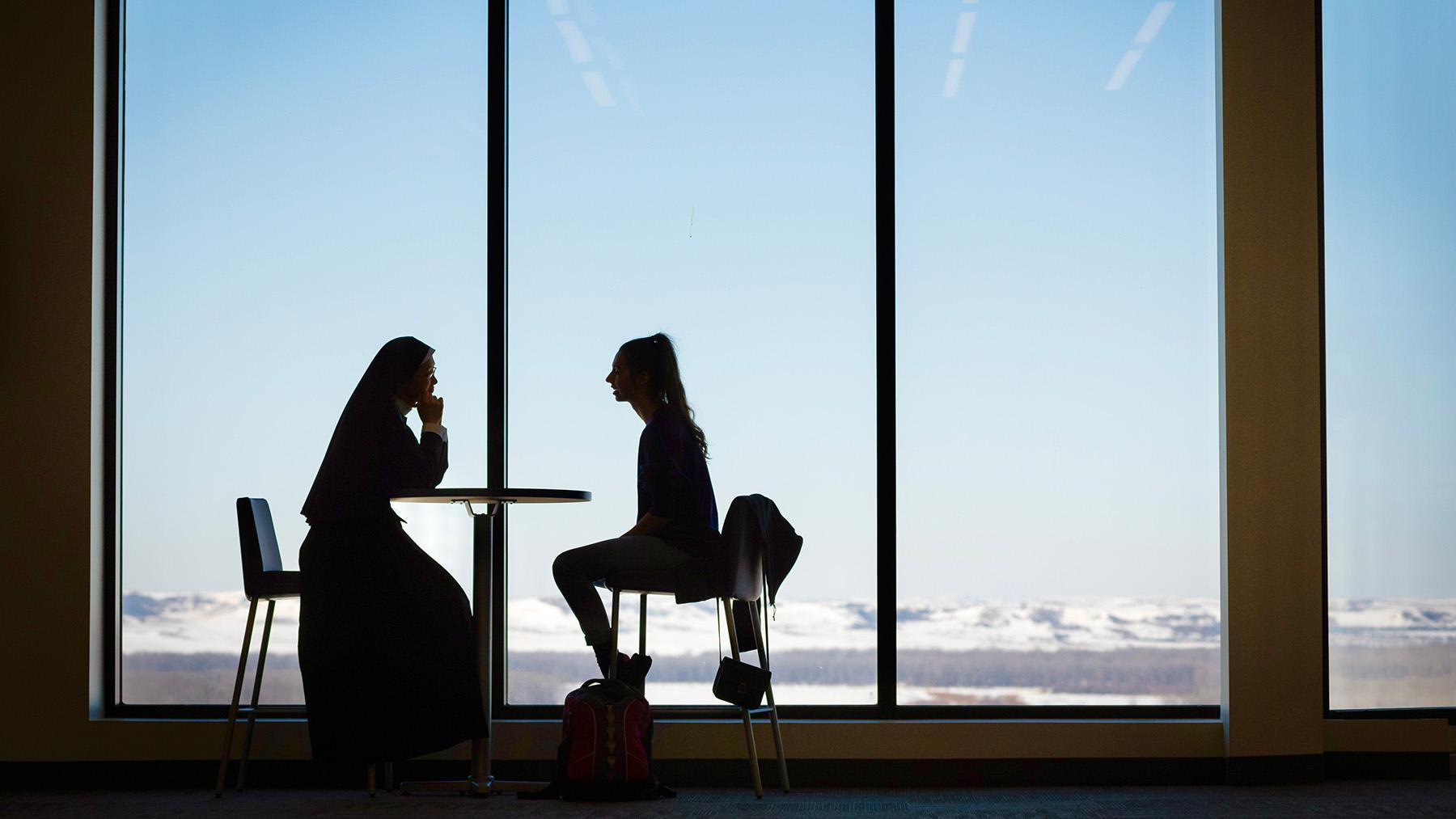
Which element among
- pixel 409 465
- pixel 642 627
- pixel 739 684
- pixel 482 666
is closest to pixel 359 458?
pixel 409 465

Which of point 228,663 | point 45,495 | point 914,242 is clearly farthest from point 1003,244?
point 45,495

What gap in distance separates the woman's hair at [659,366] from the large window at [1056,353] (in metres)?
0.73

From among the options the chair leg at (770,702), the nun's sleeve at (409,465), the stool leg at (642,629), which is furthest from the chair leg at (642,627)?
the nun's sleeve at (409,465)

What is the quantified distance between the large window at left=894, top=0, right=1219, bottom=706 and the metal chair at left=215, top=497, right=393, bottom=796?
177 cm

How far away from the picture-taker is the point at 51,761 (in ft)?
12.6

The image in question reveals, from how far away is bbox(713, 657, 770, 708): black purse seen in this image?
11.5 feet

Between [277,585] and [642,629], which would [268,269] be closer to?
[277,585]

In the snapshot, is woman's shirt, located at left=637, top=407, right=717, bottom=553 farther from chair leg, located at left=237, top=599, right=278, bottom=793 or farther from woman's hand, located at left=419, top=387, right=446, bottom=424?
chair leg, located at left=237, top=599, right=278, bottom=793

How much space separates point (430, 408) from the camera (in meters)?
3.60

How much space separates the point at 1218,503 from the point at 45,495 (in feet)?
11.5

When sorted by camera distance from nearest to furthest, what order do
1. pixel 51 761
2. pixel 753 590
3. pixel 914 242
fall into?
1. pixel 753 590
2. pixel 51 761
3. pixel 914 242

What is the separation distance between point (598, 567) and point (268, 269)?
155 cm

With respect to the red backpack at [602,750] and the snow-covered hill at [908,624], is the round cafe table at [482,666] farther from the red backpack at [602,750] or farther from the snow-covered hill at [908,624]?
the snow-covered hill at [908,624]

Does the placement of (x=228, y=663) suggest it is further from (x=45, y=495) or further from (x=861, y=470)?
(x=861, y=470)
